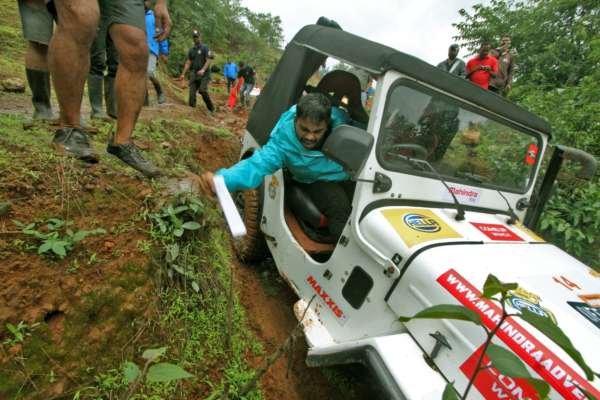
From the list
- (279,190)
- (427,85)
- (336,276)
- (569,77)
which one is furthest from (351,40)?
(569,77)

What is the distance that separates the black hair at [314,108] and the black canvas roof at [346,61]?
0.27 m

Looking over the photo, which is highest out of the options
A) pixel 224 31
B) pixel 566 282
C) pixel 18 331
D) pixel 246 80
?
pixel 224 31

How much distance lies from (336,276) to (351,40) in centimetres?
133

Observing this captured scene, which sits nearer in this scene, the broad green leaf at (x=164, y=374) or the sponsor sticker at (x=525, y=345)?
the broad green leaf at (x=164, y=374)

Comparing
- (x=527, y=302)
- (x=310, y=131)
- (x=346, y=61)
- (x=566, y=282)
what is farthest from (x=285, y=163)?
(x=566, y=282)

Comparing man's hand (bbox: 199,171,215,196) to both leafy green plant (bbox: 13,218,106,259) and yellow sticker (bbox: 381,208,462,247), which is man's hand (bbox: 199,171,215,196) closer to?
leafy green plant (bbox: 13,218,106,259)

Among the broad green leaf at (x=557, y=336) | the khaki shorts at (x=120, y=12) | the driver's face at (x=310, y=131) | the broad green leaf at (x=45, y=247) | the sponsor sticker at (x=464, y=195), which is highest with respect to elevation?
the khaki shorts at (x=120, y=12)

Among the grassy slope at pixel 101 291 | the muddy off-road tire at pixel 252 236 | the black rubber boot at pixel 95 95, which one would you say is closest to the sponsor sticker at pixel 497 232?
the grassy slope at pixel 101 291

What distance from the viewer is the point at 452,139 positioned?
2.01m

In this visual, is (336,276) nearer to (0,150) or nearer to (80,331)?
(80,331)

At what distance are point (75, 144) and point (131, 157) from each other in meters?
0.28

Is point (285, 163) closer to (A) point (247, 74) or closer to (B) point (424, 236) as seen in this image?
(B) point (424, 236)

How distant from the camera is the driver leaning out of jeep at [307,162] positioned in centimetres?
200

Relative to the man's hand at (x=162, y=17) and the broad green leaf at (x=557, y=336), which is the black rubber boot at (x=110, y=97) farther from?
the broad green leaf at (x=557, y=336)
